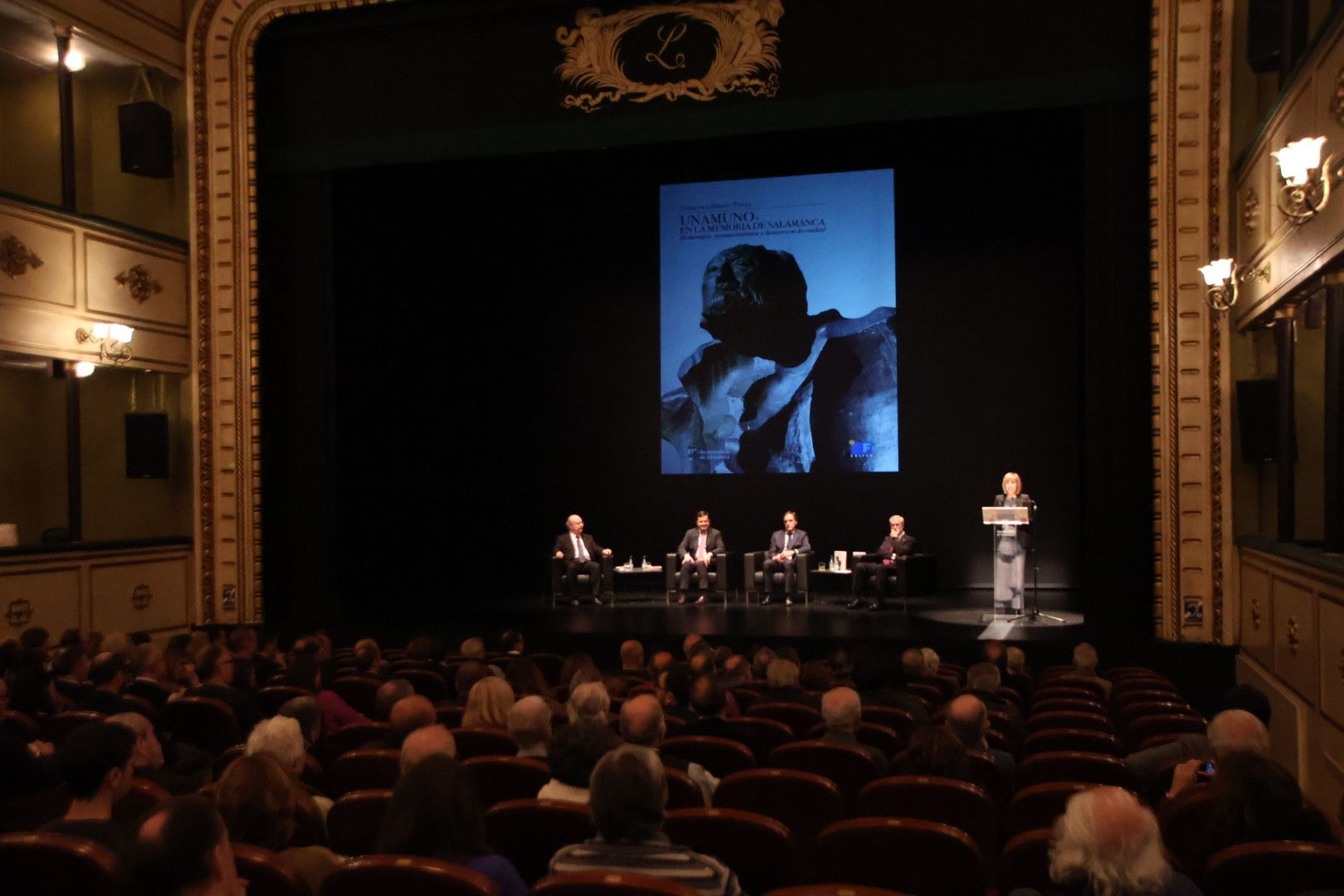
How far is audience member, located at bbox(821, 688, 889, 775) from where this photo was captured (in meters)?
4.11

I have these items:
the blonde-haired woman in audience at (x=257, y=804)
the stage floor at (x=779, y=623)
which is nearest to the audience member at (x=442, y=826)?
the blonde-haired woman in audience at (x=257, y=804)

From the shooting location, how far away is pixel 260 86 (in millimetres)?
11352

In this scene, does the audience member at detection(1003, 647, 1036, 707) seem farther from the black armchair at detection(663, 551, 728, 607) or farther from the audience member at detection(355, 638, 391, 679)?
the black armchair at detection(663, 551, 728, 607)

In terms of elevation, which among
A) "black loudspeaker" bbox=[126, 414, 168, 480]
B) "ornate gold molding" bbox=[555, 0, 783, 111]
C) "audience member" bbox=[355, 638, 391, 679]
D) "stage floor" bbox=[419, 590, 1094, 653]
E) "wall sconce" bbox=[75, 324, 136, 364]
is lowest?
"stage floor" bbox=[419, 590, 1094, 653]

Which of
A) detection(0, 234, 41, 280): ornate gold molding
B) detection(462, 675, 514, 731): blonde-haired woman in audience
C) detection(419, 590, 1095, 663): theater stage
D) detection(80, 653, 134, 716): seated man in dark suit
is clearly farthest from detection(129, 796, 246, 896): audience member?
Answer: detection(0, 234, 41, 280): ornate gold molding

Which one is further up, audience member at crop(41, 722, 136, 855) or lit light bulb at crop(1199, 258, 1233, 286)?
lit light bulb at crop(1199, 258, 1233, 286)

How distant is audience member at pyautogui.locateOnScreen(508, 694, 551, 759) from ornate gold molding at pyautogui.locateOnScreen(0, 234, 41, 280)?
774 cm

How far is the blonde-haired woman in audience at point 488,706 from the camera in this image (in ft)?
14.8

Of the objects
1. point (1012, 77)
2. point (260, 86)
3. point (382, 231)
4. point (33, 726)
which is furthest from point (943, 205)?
point (33, 726)

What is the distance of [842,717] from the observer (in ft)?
13.6

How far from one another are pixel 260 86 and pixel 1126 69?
302 inches

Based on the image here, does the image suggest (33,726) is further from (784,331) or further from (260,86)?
(784,331)

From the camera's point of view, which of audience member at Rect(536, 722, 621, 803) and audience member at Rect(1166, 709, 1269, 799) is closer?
audience member at Rect(536, 722, 621, 803)

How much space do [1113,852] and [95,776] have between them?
2.26m
